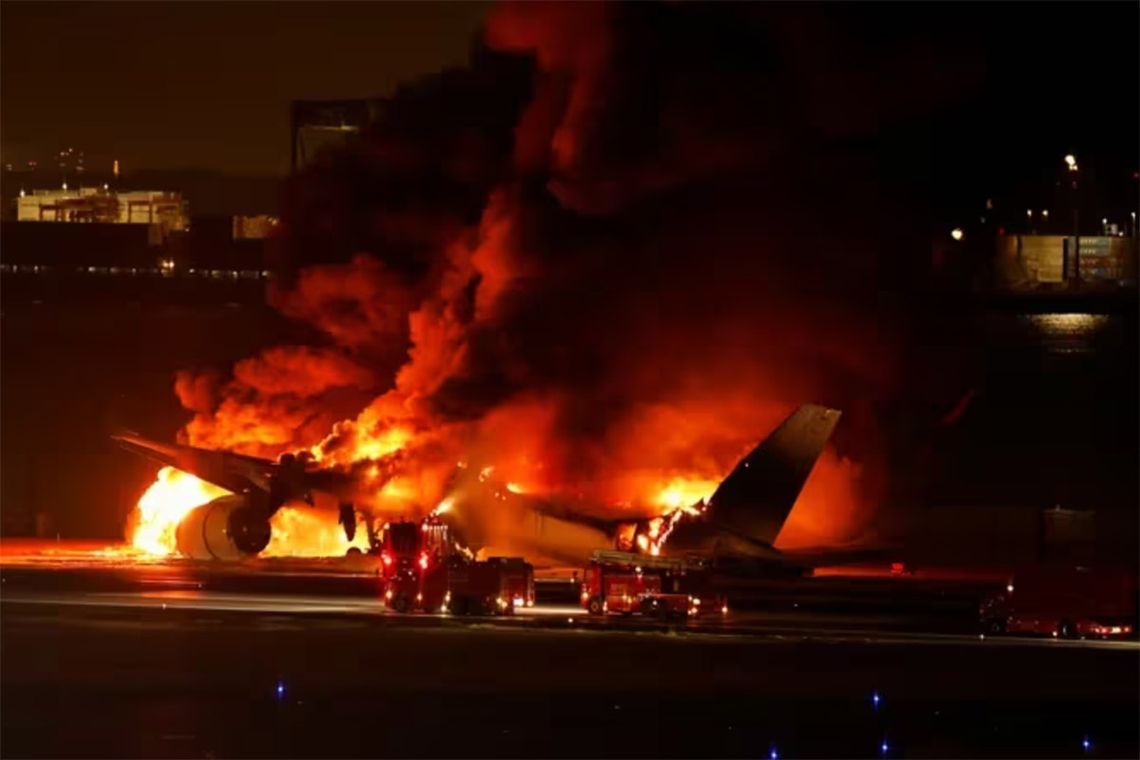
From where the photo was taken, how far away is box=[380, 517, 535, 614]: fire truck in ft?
136

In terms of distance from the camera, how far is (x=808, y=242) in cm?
5738

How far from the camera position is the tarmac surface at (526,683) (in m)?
23.6

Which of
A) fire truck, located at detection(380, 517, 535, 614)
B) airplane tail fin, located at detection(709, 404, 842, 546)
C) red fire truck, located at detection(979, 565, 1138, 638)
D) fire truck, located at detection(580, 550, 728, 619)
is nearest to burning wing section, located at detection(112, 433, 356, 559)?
airplane tail fin, located at detection(709, 404, 842, 546)

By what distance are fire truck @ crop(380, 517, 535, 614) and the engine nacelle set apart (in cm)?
1190

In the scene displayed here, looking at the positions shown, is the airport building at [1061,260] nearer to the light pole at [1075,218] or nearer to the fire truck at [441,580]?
the light pole at [1075,218]

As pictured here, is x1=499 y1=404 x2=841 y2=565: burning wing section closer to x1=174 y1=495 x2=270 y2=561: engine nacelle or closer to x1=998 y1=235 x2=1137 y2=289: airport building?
x1=174 y1=495 x2=270 y2=561: engine nacelle

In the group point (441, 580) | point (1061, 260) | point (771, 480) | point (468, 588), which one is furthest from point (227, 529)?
point (1061, 260)

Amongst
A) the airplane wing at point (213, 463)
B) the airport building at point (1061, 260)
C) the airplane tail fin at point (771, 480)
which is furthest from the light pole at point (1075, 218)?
the airplane wing at point (213, 463)

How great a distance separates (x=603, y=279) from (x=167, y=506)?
14.6 m

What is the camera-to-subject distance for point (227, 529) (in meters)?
53.1

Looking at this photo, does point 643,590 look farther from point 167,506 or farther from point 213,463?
point 167,506

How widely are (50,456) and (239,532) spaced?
22279 mm

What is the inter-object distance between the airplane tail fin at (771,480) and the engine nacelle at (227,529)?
12.6 meters

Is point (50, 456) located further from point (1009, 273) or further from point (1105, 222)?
point (1105, 222)
